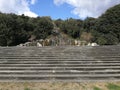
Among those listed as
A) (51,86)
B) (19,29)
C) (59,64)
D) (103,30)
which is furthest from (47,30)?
(51,86)

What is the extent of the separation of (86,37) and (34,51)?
78.9 ft

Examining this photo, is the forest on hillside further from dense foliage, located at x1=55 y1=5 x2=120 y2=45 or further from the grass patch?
the grass patch

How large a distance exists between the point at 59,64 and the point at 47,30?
86.5 feet

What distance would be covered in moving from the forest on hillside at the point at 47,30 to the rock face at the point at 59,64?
57.1 ft

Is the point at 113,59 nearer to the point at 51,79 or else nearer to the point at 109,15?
the point at 51,79

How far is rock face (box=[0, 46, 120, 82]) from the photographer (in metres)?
9.58

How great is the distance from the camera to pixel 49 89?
845cm

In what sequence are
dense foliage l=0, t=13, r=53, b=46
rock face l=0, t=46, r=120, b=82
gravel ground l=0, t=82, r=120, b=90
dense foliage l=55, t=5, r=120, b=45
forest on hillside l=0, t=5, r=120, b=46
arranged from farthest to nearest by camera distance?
dense foliage l=0, t=13, r=53, b=46 → forest on hillside l=0, t=5, r=120, b=46 → dense foliage l=55, t=5, r=120, b=45 → rock face l=0, t=46, r=120, b=82 → gravel ground l=0, t=82, r=120, b=90

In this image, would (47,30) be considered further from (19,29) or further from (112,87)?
(112,87)

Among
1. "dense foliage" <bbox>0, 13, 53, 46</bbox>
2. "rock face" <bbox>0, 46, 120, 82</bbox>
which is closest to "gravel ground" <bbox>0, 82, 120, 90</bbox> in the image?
"rock face" <bbox>0, 46, 120, 82</bbox>

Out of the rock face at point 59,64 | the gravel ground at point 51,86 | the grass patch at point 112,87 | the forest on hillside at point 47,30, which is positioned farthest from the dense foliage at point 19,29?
the grass patch at point 112,87

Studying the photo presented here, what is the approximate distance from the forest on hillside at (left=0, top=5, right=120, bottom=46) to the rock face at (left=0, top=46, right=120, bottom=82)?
17.4 metres

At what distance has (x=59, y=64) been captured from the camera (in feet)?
35.9

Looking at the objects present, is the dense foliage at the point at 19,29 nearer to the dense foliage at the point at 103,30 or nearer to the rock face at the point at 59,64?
the dense foliage at the point at 103,30
